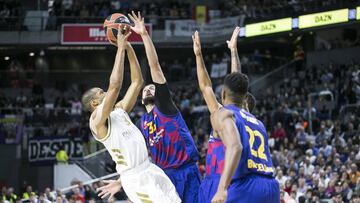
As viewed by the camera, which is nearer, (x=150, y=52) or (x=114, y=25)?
(x=150, y=52)

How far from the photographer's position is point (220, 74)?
3322 cm

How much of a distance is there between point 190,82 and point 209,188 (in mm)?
28064

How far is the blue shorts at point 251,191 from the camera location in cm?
687

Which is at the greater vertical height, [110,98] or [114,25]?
[114,25]

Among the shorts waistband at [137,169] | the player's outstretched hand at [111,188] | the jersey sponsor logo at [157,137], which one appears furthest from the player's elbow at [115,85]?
the player's outstretched hand at [111,188]

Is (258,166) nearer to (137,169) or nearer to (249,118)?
(249,118)

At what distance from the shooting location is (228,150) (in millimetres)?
6406

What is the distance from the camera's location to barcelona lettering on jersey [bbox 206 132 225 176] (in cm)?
729

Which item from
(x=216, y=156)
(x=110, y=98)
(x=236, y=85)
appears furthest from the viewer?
(x=110, y=98)

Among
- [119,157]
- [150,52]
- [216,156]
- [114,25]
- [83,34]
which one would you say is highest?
[83,34]

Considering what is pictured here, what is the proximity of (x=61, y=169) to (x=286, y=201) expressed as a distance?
1558 cm

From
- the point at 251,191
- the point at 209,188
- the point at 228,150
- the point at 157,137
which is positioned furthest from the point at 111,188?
the point at 228,150

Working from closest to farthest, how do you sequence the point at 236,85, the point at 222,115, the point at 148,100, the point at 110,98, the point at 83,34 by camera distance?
the point at 222,115 < the point at 236,85 < the point at 110,98 < the point at 148,100 < the point at 83,34

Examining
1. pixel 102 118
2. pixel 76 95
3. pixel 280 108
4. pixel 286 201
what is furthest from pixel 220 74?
pixel 102 118
